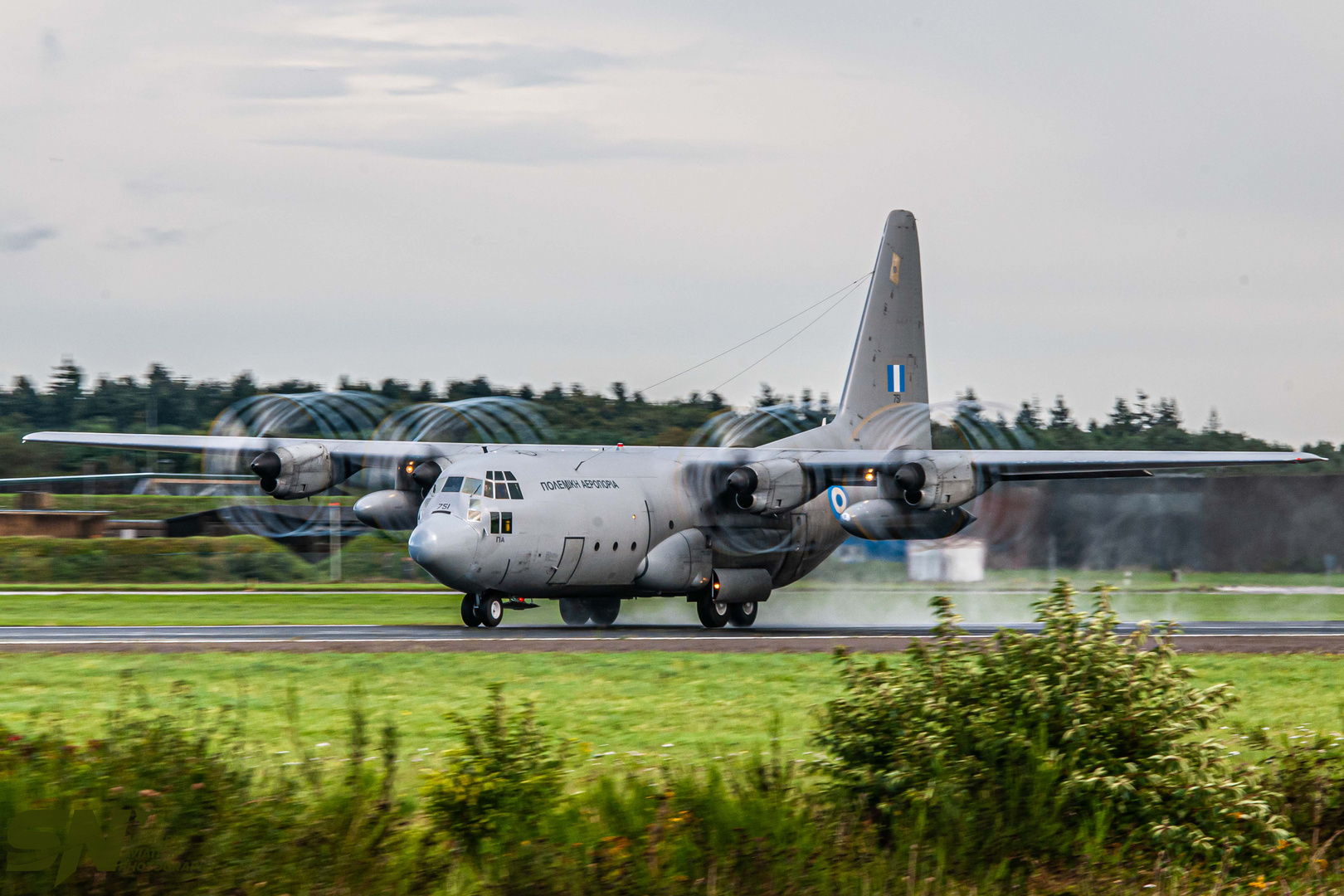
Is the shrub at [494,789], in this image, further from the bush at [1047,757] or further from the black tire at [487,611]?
the black tire at [487,611]

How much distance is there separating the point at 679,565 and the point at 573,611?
107 inches

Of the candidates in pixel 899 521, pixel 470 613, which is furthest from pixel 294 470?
pixel 899 521

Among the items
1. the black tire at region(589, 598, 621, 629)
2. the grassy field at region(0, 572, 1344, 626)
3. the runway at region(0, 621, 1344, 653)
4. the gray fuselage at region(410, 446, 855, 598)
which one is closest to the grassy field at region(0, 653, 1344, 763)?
the runway at region(0, 621, 1344, 653)

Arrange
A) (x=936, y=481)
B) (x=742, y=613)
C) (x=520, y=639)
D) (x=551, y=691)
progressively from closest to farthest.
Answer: (x=551, y=691), (x=520, y=639), (x=936, y=481), (x=742, y=613)

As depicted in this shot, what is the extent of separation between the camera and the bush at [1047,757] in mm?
7918

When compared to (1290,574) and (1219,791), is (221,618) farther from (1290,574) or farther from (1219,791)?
(1290,574)

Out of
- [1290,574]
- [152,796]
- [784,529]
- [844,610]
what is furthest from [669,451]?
[152,796]

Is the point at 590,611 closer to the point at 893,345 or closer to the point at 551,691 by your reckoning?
the point at 893,345

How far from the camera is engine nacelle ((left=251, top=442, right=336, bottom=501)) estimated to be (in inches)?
1065

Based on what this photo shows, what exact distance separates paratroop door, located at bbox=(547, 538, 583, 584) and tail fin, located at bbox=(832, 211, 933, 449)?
367 inches

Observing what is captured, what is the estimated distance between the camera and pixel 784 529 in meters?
29.0

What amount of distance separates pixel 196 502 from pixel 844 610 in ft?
103

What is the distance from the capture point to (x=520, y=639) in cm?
2164
